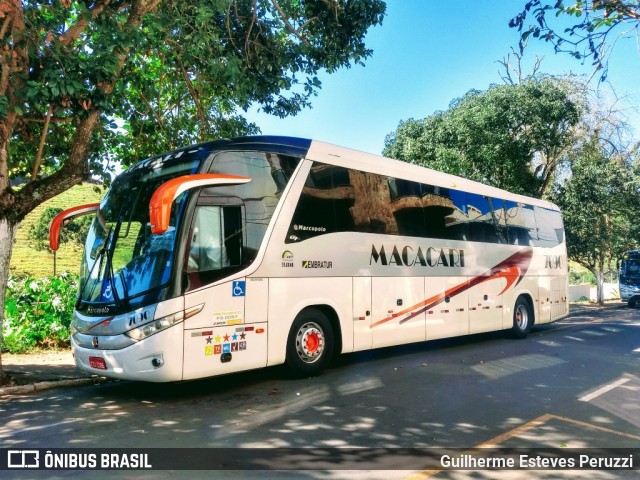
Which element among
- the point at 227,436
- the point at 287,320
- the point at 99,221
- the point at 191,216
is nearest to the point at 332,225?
the point at 287,320

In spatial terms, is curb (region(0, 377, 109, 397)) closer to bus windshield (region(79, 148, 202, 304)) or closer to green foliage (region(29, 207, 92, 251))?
bus windshield (region(79, 148, 202, 304))

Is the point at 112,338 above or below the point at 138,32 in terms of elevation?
below

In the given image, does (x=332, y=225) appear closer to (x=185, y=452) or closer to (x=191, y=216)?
(x=191, y=216)

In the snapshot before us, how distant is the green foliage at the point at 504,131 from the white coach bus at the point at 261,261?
908 cm

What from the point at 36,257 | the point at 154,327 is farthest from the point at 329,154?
the point at 36,257

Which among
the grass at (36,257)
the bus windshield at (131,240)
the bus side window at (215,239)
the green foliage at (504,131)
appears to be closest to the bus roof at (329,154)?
the bus windshield at (131,240)

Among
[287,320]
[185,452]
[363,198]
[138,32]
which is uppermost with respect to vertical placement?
[138,32]

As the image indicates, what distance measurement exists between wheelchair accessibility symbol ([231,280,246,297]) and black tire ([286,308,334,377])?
3.74ft

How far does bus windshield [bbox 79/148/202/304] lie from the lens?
264 inches

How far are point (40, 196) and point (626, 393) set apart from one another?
8866 millimetres

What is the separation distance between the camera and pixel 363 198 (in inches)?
359

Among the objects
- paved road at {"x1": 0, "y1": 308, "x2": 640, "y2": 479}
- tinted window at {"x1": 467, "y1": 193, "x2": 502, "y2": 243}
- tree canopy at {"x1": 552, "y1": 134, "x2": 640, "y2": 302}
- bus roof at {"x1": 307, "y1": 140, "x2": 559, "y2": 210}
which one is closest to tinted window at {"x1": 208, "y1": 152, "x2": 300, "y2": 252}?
bus roof at {"x1": 307, "y1": 140, "x2": 559, "y2": 210}

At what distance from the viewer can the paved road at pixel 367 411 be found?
511 cm

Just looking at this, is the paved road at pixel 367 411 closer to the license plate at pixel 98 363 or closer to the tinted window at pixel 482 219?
the license plate at pixel 98 363
